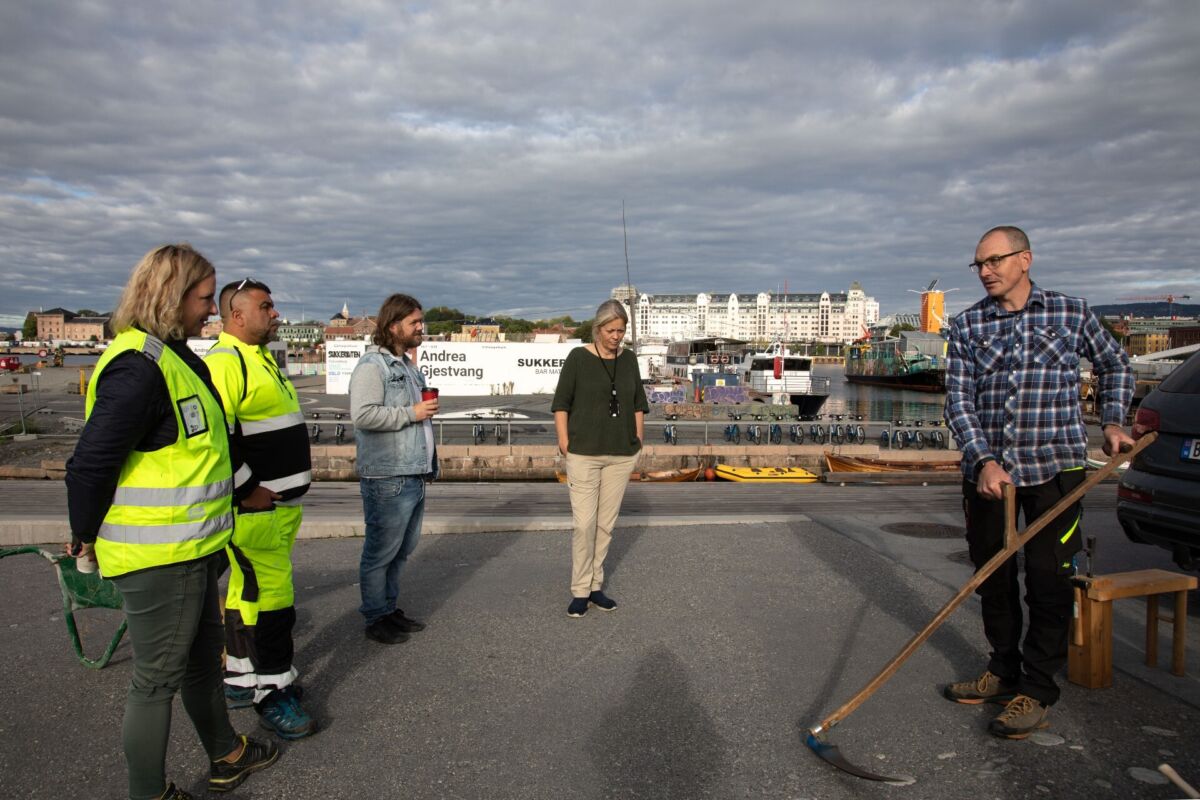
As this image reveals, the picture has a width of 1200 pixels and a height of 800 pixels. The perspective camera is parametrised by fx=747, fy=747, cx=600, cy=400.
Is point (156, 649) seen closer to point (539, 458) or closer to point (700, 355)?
point (539, 458)

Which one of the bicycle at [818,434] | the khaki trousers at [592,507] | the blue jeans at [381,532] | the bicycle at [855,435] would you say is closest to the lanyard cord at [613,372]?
the khaki trousers at [592,507]

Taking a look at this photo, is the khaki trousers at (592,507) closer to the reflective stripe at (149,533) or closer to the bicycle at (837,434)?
the reflective stripe at (149,533)

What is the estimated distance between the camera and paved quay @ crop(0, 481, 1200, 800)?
266 cm

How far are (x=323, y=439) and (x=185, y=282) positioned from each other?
2353cm

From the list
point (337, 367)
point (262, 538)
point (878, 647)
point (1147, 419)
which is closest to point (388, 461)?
point (262, 538)

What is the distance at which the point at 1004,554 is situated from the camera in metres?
A: 2.88

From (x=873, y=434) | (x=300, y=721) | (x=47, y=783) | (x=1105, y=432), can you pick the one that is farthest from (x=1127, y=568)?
(x=873, y=434)

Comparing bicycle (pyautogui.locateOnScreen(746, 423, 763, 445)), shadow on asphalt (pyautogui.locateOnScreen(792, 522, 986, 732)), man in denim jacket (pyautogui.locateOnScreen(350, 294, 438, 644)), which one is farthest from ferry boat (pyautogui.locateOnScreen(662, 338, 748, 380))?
man in denim jacket (pyautogui.locateOnScreen(350, 294, 438, 644))

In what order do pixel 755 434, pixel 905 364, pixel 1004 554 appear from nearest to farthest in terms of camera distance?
pixel 1004 554, pixel 755 434, pixel 905 364

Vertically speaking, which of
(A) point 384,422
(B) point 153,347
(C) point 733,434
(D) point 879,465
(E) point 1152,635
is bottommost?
(C) point 733,434

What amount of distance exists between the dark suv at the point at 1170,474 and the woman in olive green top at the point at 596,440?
2781 mm

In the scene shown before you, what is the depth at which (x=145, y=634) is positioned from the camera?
7.62 ft

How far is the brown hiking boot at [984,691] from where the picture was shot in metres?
3.21

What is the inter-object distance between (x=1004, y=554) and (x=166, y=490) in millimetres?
2967
